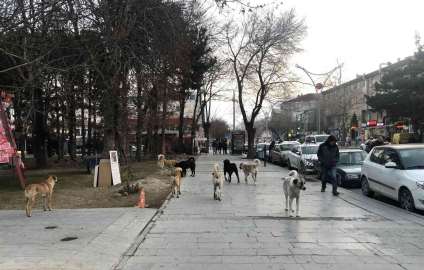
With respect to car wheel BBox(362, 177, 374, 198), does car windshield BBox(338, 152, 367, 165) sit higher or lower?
higher

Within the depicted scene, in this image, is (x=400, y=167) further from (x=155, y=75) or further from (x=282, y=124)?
(x=282, y=124)

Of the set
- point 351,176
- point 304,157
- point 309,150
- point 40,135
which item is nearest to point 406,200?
point 351,176

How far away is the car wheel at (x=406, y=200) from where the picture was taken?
25.9 feet

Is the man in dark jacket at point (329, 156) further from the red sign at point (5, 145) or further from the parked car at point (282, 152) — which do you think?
the parked car at point (282, 152)

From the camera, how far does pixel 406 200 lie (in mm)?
8164

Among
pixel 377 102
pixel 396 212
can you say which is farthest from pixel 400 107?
pixel 396 212

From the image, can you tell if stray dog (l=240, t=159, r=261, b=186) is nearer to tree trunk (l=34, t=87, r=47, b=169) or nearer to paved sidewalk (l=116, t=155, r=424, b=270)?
paved sidewalk (l=116, t=155, r=424, b=270)

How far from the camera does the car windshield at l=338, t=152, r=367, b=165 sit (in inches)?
523

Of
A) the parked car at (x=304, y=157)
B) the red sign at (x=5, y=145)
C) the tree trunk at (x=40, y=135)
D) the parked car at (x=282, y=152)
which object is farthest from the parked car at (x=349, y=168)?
the tree trunk at (x=40, y=135)

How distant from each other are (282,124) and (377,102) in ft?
130

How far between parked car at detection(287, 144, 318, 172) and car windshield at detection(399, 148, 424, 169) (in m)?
7.18

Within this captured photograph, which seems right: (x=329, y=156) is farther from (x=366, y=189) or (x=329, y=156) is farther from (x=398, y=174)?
(x=398, y=174)

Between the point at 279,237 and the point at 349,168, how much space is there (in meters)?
7.67

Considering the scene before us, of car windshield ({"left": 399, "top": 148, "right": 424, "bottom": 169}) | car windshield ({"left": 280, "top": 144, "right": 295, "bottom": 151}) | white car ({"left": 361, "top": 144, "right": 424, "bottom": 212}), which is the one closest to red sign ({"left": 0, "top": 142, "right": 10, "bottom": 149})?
white car ({"left": 361, "top": 144, "right": 424, "bottom": 212})
